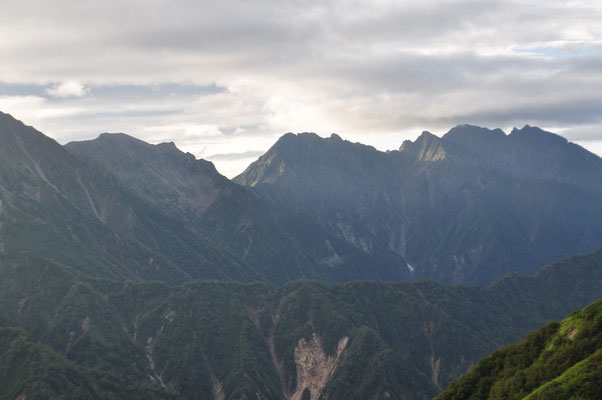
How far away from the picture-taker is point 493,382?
468ft

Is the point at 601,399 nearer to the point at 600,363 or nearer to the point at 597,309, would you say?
the point at 600,363

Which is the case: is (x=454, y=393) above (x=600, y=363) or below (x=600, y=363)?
below

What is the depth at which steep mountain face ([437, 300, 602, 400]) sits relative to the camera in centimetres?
10919

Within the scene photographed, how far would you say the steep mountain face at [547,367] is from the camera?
109188mm

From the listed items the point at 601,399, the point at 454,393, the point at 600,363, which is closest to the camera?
the point at 601,399

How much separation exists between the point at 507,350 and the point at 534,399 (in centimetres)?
4067

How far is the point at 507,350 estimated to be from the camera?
150 m

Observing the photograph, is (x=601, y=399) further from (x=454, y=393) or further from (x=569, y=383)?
(x=454, y=393)

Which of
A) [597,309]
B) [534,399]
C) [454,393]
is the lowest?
[454,393]

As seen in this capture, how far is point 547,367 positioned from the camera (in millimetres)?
131125

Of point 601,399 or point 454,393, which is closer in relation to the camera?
point 601,399

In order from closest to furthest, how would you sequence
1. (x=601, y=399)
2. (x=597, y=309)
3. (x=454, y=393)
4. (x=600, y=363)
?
1. (x=601, y=399)
2. (x=600, y=363)
3. (x=597, y=309)
4. (x=454, y=393)

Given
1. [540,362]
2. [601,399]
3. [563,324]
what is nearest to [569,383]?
[601,399]

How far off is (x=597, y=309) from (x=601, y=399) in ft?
121
